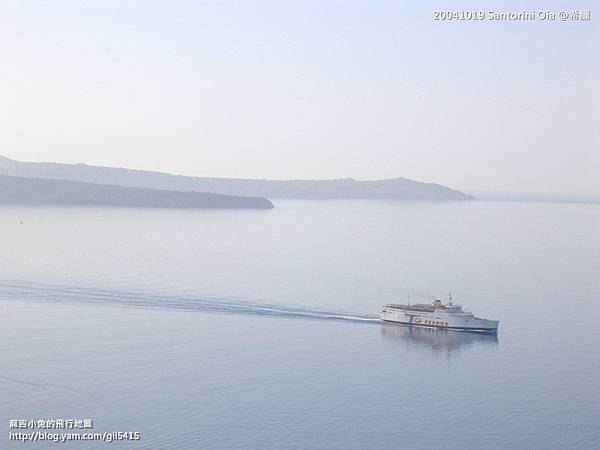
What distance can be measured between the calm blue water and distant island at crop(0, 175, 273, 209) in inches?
1039

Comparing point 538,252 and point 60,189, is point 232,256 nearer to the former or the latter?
point 538,252

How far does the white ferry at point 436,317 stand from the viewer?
1898 centimetres

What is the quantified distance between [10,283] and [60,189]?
38312 mm

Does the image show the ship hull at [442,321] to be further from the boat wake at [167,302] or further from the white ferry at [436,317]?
the boat wake at [167,302]

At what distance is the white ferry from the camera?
62.3ft

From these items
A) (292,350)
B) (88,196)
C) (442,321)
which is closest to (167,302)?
(292,350)

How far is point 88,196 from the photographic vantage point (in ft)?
200

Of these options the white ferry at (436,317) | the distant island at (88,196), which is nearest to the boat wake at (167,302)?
the white ferry at (436,317)

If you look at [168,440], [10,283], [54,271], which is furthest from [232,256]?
[168,440]

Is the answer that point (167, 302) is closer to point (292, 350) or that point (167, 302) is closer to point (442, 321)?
point (292, 350)

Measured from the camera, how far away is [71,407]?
12578mm

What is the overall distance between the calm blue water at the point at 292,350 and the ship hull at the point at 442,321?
0.80 feet

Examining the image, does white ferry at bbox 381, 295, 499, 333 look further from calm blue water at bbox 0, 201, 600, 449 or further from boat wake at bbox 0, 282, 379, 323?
boat wake at bbox 0, 282, 379, 323

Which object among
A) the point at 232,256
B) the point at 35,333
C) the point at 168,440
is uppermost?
the point at 232,256
